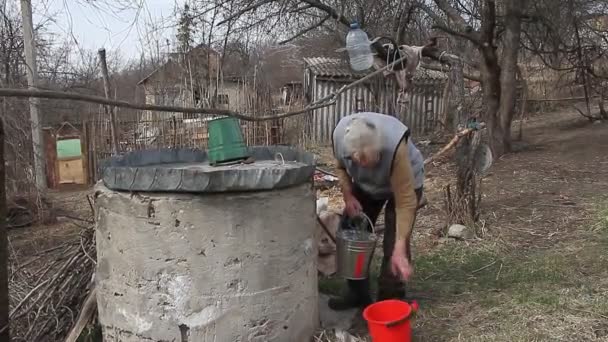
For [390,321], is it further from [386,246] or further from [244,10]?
[244,10]

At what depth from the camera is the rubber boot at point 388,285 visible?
3.65 meters

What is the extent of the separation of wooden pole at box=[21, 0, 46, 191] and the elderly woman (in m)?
6.25

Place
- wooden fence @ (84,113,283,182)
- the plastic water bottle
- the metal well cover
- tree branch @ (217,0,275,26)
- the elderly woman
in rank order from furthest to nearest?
wooden fence @ (84,113,283,182)
tree branch @ (217,0,275,26)
the plastic water bottle
the elderly woman
the metal well cover

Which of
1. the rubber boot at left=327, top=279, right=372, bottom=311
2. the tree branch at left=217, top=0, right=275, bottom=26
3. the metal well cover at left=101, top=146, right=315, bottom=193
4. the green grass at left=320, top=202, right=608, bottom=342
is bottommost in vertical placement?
the green grass at left=320, top=202, right=608, bottom=342

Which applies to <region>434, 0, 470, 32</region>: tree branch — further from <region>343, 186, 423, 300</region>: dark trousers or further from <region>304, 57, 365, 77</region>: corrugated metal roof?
<region>304, 57, 365, 77</region>: corrugated metal roof

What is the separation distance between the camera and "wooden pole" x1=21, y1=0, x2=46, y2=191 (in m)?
8.61

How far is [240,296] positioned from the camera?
9.29 ft

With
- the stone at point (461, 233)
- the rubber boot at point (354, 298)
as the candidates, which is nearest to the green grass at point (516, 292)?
the stone at point (461, 233)

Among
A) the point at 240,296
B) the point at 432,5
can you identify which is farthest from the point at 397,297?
the point at 432,5

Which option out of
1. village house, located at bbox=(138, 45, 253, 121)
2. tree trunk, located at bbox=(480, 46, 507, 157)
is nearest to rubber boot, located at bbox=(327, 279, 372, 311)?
village house, located at bbox=(138, 45, 253, 121)

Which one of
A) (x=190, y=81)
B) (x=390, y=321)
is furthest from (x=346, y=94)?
(x=390, y=321)

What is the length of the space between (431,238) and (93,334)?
3.20 m

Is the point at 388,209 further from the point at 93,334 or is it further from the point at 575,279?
the point at 93,334

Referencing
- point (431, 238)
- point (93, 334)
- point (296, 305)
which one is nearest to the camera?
point (296, 305)
